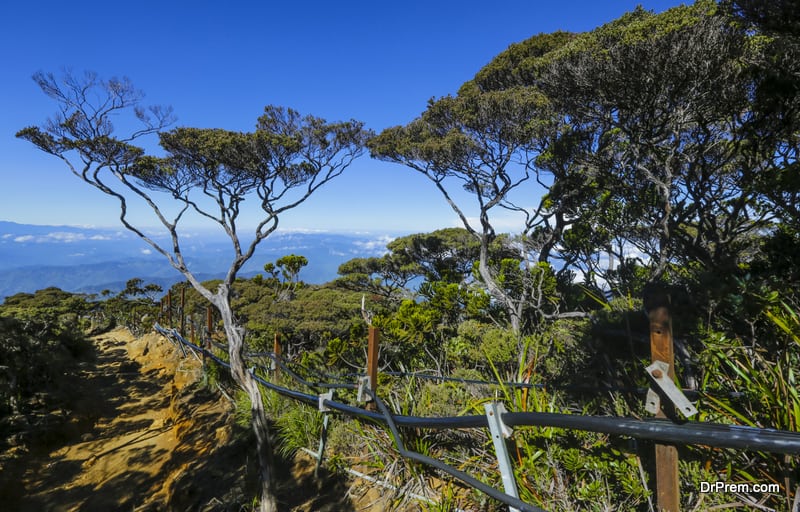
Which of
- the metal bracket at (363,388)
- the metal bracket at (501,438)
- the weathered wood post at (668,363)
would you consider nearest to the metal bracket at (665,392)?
the weathered wood post at (668,363)

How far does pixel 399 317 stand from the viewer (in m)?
6.46

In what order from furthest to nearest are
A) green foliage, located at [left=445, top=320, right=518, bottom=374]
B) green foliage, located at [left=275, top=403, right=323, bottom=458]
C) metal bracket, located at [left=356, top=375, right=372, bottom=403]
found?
green foliage, located at [left=445, top=320, right=518, bottom=374], green foliage, located at [left=275, top=403, right=323, bottom=458], metal bracket, located at [left=356, top=375, right=372, bottom=403]

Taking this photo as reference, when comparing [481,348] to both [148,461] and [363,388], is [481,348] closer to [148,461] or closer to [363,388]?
[363,388]

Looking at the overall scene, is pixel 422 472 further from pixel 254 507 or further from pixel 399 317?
pixel 399 317

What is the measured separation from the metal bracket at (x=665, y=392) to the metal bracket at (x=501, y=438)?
17.7 inches

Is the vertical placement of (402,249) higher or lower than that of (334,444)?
higher

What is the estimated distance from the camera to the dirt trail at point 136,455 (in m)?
4.14

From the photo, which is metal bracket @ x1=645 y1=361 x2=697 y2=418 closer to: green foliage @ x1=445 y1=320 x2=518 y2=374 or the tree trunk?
the tree trunk

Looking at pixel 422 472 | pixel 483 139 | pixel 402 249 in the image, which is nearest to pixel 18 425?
pixel 422 472

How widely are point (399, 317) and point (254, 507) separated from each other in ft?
11.9

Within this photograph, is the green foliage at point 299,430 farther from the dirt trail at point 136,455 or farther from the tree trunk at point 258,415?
the dirt trail at point 136,455

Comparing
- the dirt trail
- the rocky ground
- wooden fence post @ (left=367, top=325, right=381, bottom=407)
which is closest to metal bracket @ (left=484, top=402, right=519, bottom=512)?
wooden fence post @ (left=367, top=325, right=381, bottom=407)

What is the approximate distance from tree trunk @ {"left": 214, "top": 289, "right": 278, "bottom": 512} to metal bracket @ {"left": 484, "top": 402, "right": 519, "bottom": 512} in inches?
89.4

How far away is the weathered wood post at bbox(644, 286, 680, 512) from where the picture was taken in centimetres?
114
